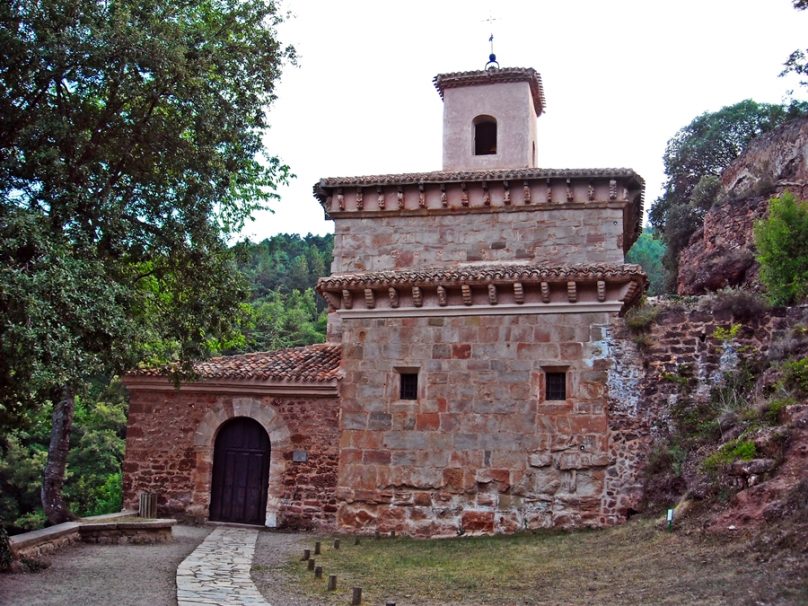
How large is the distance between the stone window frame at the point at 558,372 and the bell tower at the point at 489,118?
6224 mm

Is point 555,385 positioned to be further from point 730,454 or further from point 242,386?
point 242,386

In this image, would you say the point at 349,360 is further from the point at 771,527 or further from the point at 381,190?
the point at 771,527

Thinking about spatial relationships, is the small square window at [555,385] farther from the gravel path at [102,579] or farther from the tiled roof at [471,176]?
the gravel path at [102,579]

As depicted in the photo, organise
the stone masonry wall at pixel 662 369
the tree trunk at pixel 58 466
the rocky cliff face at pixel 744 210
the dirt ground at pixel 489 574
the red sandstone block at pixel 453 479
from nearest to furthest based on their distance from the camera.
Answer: the dirt ground at pixel 489 574
the tree trunk at pixel 58 466
the stone masonry wall at pixel 662 369
the red sandstone block at pixel 453 479
the rocky cliff face at pixel 744 210

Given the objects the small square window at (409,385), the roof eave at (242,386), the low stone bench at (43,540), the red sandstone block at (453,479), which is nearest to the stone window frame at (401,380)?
the small square window at (409,385)

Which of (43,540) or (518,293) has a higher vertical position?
(518,293)

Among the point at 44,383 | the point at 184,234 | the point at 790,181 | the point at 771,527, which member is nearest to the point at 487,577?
the point at 771,527

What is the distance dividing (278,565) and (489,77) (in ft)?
43.1

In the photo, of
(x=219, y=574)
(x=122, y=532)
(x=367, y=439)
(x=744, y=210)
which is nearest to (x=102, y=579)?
(x=219, y=574)

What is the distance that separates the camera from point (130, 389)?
53.1 feet

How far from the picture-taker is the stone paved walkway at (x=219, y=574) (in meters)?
7.89

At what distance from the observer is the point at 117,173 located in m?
10.8

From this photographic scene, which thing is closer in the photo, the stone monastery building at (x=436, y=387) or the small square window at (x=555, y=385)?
the stone monastery building at (x=436, y=387)

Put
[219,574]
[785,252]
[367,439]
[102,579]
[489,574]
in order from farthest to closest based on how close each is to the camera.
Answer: [785,252], [367,439], [489,574], [219,574], [102,579]
